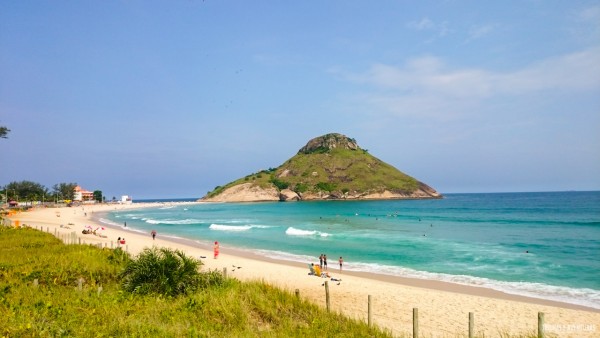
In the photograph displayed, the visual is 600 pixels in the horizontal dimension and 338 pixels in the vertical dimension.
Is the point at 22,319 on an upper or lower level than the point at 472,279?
upper

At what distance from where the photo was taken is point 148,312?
437 inches

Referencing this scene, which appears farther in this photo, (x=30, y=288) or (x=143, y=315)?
(x=30, y=288)

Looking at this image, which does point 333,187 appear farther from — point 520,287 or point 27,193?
point 520,287

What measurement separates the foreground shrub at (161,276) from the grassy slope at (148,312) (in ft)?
2.19

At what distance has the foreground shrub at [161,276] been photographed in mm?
14363

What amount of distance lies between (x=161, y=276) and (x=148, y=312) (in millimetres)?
3691

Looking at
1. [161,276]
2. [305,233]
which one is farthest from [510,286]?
[305,233]

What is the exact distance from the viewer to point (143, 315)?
35.0 ft

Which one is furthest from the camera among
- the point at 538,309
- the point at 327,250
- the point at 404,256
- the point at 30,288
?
the point at 327,250

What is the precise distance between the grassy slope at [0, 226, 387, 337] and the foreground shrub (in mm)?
667

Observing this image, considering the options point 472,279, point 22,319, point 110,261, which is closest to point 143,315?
point 22,319

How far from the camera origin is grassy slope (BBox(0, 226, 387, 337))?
9.05 meters

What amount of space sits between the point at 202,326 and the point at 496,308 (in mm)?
14816

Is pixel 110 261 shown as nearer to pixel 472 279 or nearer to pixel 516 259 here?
pixel 472 279
